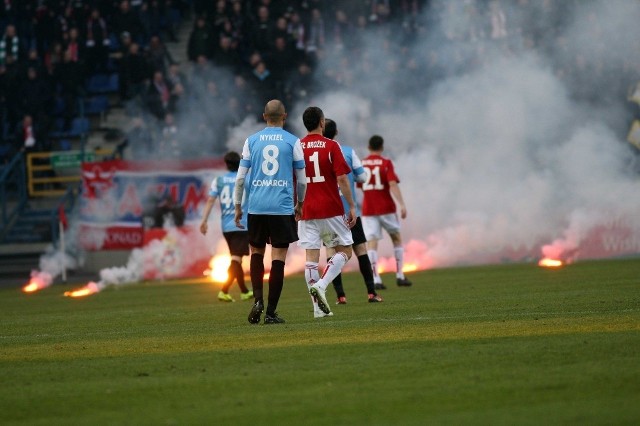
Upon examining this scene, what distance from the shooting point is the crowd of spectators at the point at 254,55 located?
27.9 m

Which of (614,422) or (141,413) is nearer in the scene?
(614,422)

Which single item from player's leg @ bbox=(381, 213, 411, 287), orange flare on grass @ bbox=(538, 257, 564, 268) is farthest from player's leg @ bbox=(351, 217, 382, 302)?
orange flare on grass @ bbox=(538, 257, 564, 268)

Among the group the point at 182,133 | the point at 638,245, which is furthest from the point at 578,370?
the point at 182,133

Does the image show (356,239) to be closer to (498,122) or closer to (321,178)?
(321,178)

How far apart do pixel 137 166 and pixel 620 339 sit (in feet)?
64.7

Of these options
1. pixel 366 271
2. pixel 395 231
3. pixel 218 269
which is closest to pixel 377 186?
pixel 395 231

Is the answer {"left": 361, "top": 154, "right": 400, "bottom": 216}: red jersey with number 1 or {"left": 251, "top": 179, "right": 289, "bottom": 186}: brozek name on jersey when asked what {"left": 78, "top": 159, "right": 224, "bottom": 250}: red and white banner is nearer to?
{"left": 361, "top": 154, "right": 400, "bottom": 216}: red jersey with number 1

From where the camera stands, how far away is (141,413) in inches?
291

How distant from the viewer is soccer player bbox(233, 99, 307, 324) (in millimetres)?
12883

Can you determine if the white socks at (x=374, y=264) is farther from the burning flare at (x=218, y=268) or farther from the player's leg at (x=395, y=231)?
the burning flare at (x=218, y=268)

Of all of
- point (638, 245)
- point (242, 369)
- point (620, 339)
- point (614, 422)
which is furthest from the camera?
point (638, 245)

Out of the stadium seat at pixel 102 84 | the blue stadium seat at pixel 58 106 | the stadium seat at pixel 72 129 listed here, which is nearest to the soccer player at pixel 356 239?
the stadium seat at pixel 72 129

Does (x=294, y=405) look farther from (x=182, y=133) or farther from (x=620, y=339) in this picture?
(x=182, y=133)

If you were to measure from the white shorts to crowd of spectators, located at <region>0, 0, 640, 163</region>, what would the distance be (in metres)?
14.8
